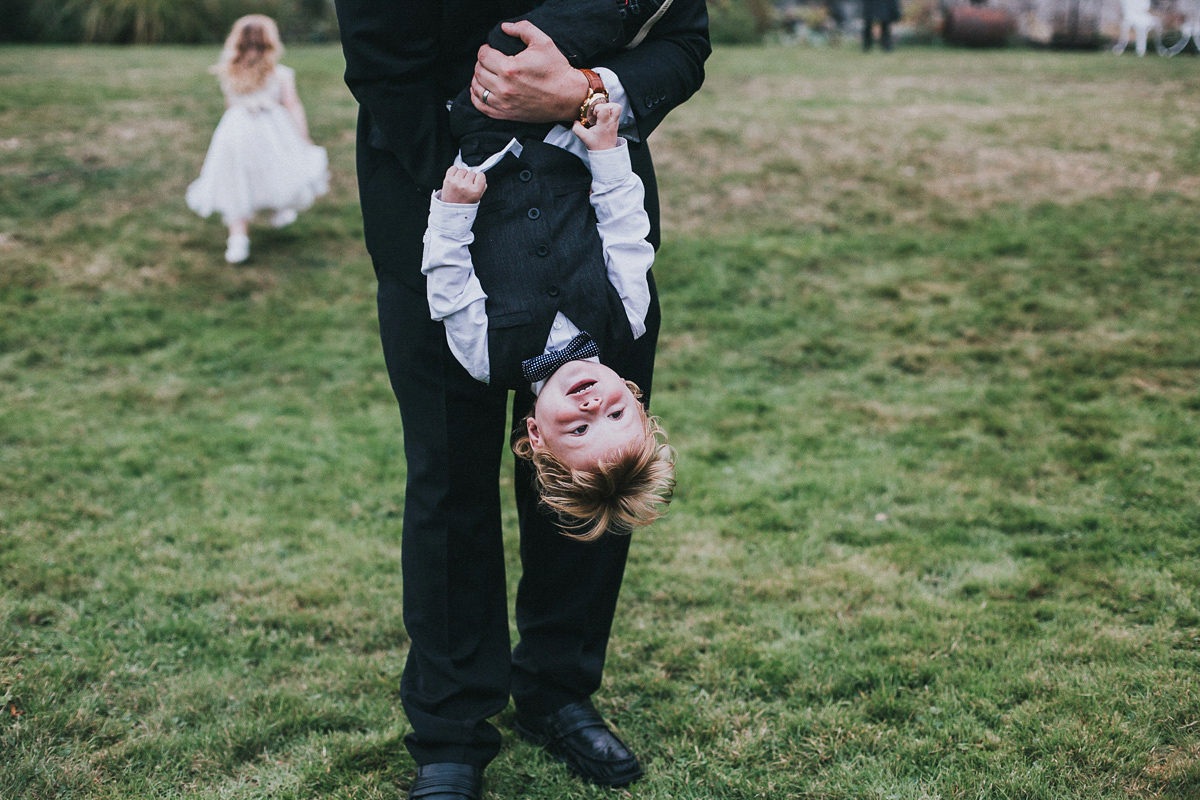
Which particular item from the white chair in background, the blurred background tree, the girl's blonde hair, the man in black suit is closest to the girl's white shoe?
the girl's blonde hair

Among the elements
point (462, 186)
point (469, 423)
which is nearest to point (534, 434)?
point (469, 423)

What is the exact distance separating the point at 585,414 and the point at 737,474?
2456 millimetres

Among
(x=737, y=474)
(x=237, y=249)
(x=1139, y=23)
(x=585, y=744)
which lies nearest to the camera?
(x=585, y=744)

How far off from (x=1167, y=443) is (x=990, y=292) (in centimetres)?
212

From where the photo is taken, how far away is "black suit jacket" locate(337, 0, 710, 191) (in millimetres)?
1889

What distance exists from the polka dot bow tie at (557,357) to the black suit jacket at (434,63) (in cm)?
46

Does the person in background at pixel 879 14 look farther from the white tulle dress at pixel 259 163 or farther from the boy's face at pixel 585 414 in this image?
the boy's face at pixel 585 414

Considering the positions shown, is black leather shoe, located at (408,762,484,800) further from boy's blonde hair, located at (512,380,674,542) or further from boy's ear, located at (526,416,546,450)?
boy's ear, located at (526,416,546,450)

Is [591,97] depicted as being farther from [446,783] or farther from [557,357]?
[446,783]

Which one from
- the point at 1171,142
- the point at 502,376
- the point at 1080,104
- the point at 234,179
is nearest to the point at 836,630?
the point at 502,376

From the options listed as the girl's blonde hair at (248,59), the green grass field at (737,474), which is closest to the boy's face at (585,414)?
the green grass field at (737,474)

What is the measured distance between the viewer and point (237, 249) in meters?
7.04

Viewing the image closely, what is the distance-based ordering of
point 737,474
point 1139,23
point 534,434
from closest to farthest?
1. point 534,434
2. point 737,474
3. point 1139,23

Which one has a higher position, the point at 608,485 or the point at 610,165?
the point at 610,165
